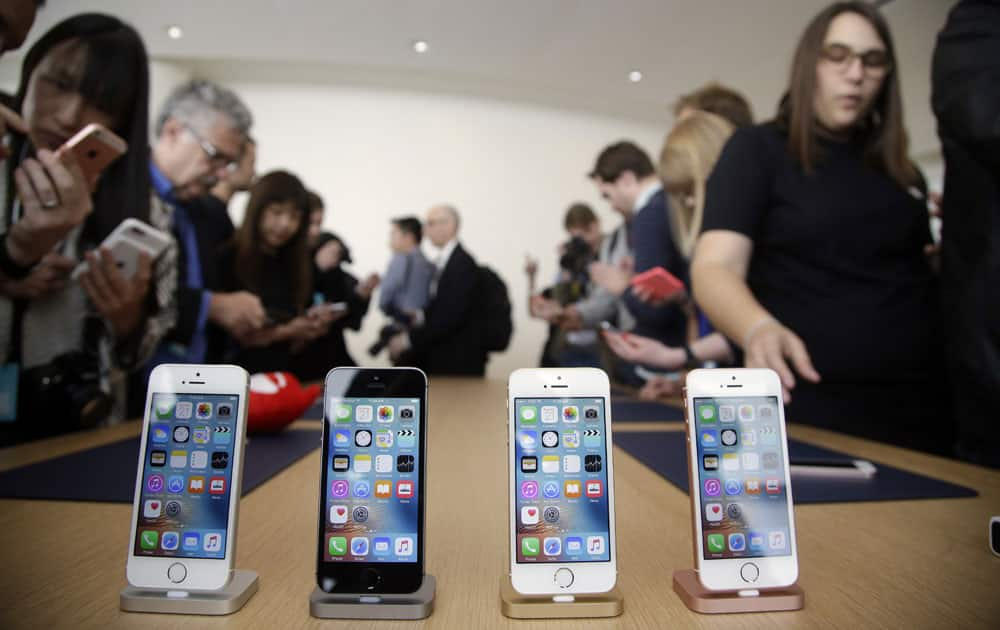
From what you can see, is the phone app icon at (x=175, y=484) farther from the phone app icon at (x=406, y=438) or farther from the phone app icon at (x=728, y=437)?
the phone app icon at (x=728, y=437)

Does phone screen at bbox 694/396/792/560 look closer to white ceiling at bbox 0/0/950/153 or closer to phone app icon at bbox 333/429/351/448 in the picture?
phone app icon at bbox 333/429/351/448

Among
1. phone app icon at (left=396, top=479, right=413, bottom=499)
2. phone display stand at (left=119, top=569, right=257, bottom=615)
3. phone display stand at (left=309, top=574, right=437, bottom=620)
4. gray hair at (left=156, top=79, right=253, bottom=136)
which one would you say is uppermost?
gray hair at (left=156, top=79, right=253, bottom=136)

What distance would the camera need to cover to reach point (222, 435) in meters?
0.45

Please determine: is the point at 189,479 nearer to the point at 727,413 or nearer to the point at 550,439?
the point at 550,439

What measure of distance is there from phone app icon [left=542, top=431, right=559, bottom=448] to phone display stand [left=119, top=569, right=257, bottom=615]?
24 centimetres

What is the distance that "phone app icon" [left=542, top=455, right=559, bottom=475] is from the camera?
0.43 metres

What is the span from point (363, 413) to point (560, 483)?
15 cm

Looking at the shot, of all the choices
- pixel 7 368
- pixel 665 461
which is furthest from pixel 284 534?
pixel 7 368

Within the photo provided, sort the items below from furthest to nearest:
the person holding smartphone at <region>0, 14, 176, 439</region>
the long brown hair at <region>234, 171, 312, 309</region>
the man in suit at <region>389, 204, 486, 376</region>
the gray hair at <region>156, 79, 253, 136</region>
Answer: the man in suit at <region>389, 204, 486, 376</region>, the long brown hair at <region>234, 171, 312, 309</region>, the gray hair at <region>156, 79, 253, 136</region>, the person holding smartphone at <region>0, 14, 176, 439</region>

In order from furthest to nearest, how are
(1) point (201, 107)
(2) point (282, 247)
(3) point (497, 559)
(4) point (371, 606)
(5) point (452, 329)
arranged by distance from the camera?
(5) point (452, 329) → (2) point (282, 247) → (1) point (201, 107) → (3) point (497, 559) → (4) point (371, 606)

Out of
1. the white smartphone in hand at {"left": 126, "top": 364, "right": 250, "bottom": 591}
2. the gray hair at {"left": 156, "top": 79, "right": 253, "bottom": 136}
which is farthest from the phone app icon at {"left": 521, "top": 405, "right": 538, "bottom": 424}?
the gray hair at {"left": 156, "top": 79, "right": 253, "bottom": 136}

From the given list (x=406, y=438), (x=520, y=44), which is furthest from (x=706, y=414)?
(x=520, y=44)

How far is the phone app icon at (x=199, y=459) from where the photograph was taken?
439 millimetres

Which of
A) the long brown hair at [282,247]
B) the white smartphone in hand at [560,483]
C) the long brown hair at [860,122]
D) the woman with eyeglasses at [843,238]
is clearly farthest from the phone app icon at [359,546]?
the long brown hair at [282,247]
